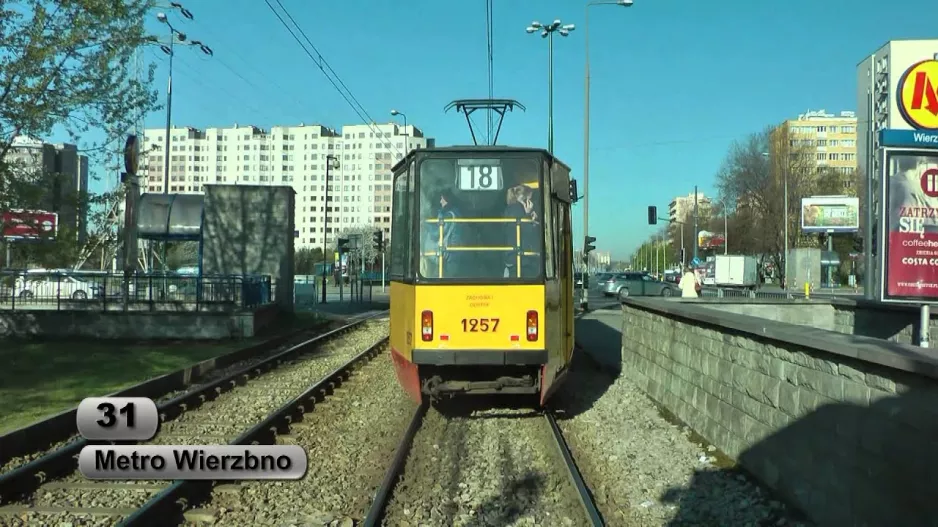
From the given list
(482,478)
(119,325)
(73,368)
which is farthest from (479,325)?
(119,325)

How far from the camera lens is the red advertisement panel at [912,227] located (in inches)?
459

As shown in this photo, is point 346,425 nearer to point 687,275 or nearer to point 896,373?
point 896,373

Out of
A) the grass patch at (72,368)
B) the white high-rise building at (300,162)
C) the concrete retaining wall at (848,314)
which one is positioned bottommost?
the grass patch at (72,368)

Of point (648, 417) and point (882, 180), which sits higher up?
point (882, 180)

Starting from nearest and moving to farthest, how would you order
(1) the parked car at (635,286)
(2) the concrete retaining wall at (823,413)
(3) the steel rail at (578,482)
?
(2) the concrete retaining wall at (823,413) → (3) the steel rail at (578,482) → (1) the parked car at (635,286)

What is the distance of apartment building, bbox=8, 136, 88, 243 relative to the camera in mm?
15484

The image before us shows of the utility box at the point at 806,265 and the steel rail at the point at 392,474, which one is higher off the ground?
the utility box at the point at 806,265

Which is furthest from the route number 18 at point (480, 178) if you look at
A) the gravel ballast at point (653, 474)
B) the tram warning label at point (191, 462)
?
the tram warning label at point (191, 462)

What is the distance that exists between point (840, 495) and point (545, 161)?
5212mm

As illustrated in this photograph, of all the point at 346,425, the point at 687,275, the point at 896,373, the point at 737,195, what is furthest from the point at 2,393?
the point at 737,195

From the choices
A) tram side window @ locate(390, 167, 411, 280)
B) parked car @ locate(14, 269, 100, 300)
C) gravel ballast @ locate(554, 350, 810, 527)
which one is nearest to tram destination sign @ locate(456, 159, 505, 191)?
tram side window @ locate(390, 167, 411, 280)

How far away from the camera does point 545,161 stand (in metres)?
9.20

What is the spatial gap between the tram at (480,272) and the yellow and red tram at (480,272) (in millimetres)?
12

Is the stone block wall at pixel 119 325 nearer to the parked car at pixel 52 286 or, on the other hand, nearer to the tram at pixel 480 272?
the parked car at pixel 52 286
